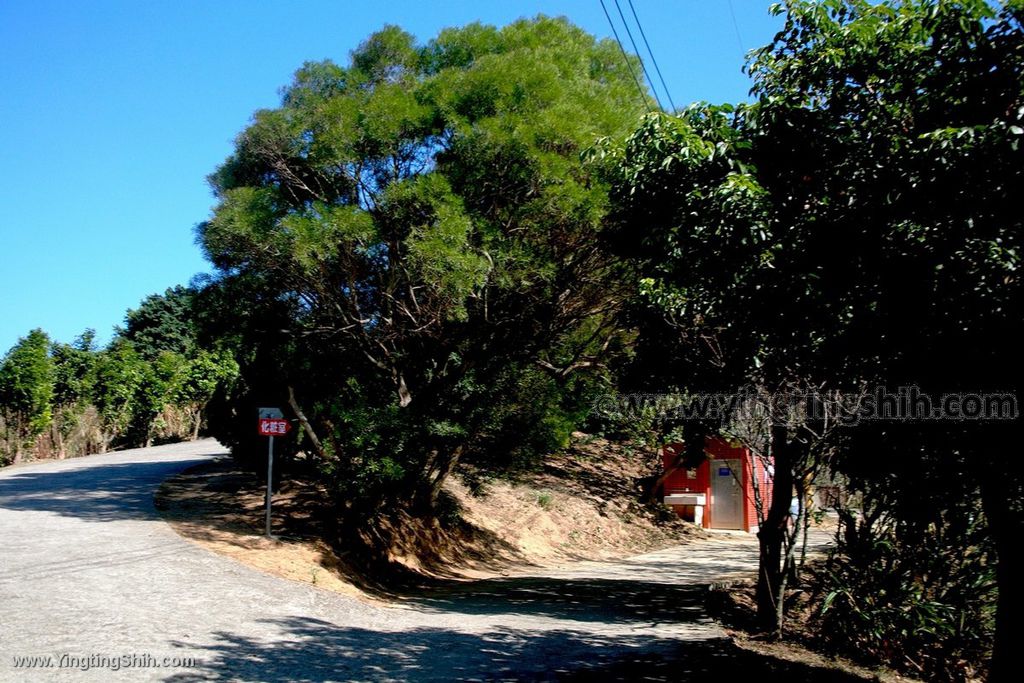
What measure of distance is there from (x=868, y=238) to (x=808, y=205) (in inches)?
28.1

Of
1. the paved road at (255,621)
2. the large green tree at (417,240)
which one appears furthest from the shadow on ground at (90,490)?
the large green tree at (417,240)

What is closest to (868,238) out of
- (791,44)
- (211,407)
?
(791,44)

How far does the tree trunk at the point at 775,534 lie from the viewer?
9911mm

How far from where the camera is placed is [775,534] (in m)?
10.2

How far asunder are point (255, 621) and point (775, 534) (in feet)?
20.7

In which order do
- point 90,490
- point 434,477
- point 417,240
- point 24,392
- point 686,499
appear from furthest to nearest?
point 686,499 < point 24,392 < point 434,477 < point 90,490 < point 417,240

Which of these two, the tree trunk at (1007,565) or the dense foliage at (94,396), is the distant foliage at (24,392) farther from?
the tree trunk at (1007,565)

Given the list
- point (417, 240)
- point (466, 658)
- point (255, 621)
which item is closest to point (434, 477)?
point (417, 240)

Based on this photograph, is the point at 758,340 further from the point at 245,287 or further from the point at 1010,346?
the point at 245,287

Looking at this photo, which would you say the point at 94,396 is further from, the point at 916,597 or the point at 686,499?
the point at 916,597

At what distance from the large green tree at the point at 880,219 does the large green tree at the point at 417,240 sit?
5.45 metres

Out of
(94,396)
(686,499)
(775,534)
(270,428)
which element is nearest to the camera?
(775,534)

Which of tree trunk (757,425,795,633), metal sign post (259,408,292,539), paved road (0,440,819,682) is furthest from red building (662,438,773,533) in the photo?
metal sign post (259,408,292,539)

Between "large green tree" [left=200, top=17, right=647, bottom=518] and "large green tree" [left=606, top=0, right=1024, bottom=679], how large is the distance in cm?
545
